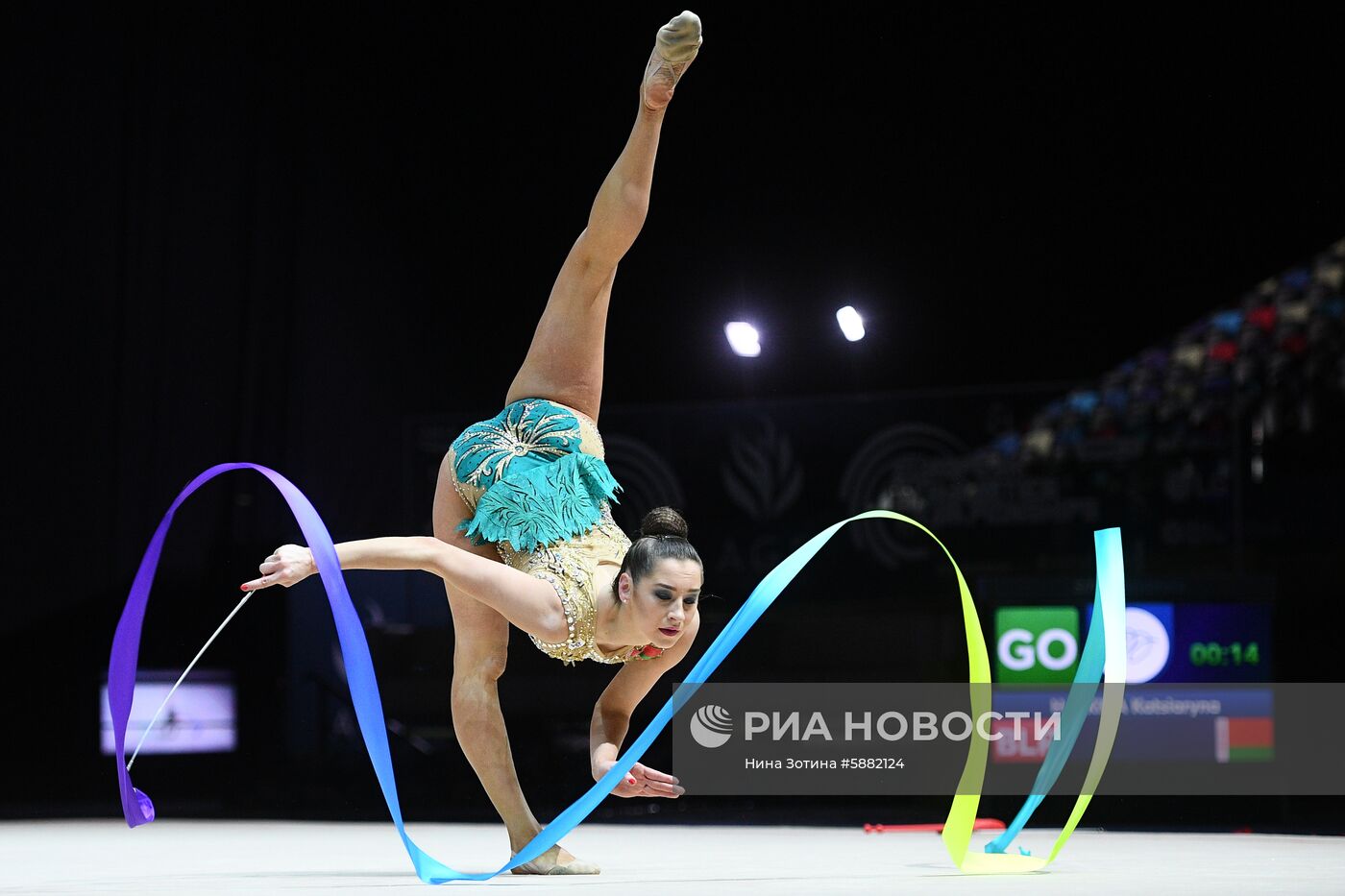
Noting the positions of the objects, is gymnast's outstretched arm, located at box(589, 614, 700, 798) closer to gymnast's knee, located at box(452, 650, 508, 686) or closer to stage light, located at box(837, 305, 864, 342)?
gymnast's knee, located at box(452, 650, 508, 686)

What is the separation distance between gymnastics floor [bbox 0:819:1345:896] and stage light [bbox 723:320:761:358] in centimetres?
174

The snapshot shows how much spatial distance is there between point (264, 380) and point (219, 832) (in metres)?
1.89

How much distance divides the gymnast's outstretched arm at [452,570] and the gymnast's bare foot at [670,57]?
97 centimetres

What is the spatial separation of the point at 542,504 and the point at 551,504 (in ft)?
0.08

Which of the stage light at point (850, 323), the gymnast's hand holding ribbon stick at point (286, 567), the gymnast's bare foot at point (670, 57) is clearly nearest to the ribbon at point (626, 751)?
the gymnast's hand holding ribbon stick at point (286, 567)

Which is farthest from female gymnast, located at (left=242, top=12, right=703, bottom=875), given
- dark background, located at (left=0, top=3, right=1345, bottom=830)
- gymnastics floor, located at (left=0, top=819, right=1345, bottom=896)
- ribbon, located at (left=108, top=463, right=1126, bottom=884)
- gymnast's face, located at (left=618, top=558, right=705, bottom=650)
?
dark background, located at (left=0, top=3, right=1345, bottom=830)

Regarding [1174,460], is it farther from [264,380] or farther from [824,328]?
[264,380]

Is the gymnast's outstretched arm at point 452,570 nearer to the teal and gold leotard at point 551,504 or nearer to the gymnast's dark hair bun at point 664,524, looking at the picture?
the teal and gold leotard at point 551,504

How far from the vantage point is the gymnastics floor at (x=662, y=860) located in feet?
8.37

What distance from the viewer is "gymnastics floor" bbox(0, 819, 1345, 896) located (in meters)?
2.55

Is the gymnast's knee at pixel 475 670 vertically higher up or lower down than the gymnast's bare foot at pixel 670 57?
lower down

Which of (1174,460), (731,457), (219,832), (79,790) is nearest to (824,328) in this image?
(731,457)

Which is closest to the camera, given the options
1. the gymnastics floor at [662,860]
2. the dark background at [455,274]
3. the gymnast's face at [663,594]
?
the gymnastics floor at [662,860]

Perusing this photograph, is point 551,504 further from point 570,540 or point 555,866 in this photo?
point 555,866
